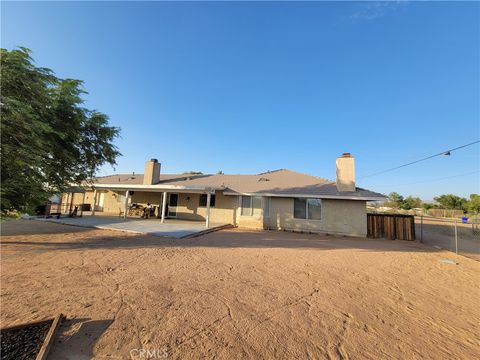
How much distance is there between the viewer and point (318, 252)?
8734mm

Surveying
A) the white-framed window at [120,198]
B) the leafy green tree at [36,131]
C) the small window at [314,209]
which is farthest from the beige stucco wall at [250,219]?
the white-framed window at [120,198]

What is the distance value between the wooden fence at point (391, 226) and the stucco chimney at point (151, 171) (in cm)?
1604

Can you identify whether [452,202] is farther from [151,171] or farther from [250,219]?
[151,171]

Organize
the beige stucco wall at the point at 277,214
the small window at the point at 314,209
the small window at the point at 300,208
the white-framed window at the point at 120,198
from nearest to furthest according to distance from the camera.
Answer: the beige stucco wall at the point at 277,214 → the small window at the point at 314,209 → the small window at the point at 300,208 → the white-framed window at the point at 120,198

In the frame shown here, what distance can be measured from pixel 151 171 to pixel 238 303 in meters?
16.2

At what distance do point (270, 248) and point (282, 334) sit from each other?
19.5 ft

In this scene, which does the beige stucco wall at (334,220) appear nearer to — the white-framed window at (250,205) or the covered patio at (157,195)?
the white-framed window at (250,205)

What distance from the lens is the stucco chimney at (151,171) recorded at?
1830 centimetres

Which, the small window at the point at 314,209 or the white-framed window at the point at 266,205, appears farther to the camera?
the white-framed window at the point at 266,205

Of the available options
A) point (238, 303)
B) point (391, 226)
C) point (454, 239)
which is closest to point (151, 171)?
point (238, 303)

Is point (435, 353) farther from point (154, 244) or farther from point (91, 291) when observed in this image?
point (154, 244)

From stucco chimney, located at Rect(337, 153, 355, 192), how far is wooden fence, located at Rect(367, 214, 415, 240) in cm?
231

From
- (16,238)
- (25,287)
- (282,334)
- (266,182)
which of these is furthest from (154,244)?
(266,182)

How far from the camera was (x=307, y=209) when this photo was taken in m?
14.5
